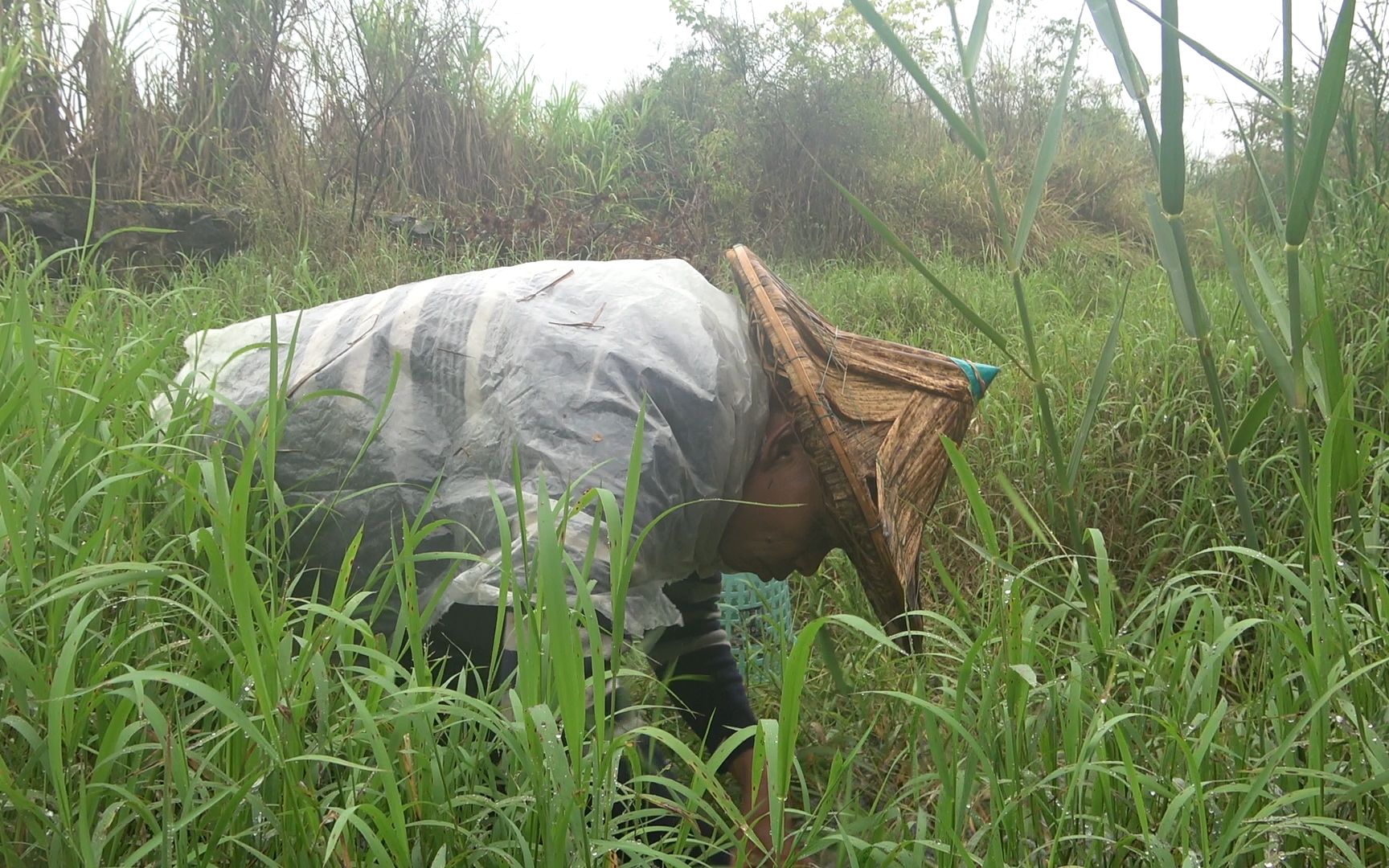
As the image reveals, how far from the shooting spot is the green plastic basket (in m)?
2.81

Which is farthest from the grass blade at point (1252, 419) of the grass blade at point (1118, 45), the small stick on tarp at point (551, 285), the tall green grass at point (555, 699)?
the small stick on tarp at point (551, 285)

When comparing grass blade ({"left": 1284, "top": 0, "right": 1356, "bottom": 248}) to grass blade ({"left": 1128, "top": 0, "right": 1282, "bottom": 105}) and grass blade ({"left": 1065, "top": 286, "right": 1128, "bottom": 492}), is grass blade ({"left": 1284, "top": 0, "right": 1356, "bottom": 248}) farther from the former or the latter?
grass blade ({"left": 1065, "top": 286, "right": 1128, "bottom": 492})

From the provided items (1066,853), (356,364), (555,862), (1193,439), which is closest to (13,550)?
(555,862)

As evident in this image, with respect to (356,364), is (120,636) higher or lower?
lower

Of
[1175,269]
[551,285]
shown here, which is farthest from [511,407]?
[1175,269]

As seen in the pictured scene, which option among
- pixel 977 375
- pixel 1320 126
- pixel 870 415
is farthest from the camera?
pixel 977 375

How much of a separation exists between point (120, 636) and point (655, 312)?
1066 mm

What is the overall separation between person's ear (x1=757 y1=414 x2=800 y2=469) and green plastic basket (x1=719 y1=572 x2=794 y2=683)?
1.74 feet

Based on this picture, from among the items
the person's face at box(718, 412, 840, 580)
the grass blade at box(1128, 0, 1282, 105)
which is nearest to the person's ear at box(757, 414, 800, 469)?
the person's face at box(718, 412, 840, 580)

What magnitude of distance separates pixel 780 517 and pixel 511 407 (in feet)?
1.93

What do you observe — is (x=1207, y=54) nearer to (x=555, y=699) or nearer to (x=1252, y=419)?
(x=1252, y=419)

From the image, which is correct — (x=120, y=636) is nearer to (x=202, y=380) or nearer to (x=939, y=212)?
(x=202, y=380)

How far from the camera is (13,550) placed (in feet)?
3.90

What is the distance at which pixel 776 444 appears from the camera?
2.14 m
